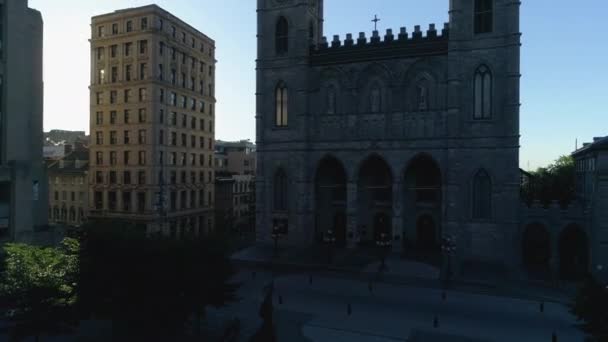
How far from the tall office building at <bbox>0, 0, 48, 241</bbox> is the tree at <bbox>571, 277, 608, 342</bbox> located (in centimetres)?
3290

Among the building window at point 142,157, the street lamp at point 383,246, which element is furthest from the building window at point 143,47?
the street lamp at point 383,246

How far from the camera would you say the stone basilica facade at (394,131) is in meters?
32.7

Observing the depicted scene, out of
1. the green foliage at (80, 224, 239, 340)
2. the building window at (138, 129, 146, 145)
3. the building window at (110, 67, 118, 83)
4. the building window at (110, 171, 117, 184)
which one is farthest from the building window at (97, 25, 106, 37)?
the green foliage at (80, 224, 239, 340)

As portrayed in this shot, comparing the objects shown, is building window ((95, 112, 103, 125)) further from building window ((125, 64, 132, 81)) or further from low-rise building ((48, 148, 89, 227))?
low-rise building ((48, 148, 89, 227))

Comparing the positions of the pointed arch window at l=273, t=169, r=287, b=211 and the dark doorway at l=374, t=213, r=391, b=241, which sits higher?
the pointed arch window at l=273, t=169, r=287, b=211

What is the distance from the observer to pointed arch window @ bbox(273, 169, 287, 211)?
40.0m

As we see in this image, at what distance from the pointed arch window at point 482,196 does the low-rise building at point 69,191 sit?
151 feet

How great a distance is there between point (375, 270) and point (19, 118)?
2914cm

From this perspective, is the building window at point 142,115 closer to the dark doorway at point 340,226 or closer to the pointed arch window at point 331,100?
the pointed arch window at point 331,100

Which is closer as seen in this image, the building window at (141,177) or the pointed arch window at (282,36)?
the pointed arch window at (282,36)

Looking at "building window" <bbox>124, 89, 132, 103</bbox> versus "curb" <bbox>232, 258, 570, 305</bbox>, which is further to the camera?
"building window" <bbox>124, 89, 132, 103</bbox>

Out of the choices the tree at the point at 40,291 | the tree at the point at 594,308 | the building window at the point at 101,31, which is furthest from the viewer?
the building window at the point at 101,31

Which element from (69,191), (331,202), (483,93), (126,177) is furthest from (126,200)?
(483,93)

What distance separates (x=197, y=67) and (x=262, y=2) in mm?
18138
